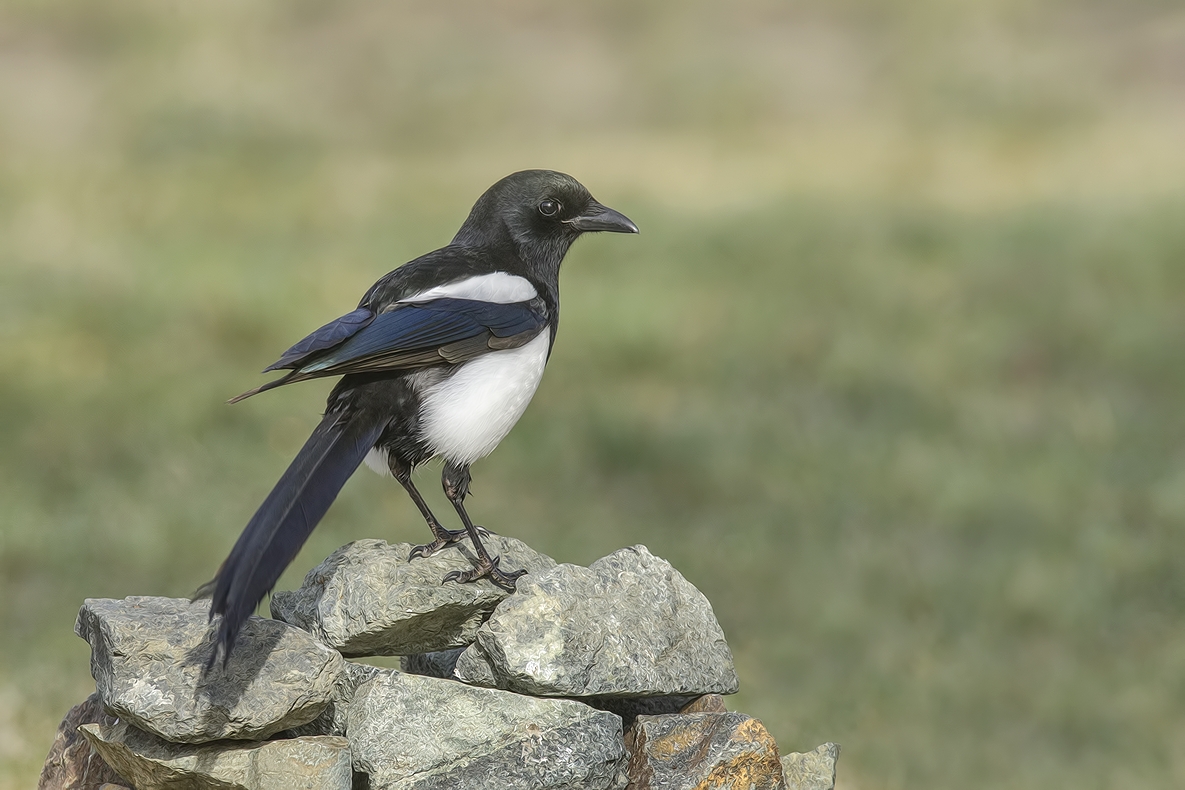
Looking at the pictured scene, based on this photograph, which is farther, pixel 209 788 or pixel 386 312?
pixel 386 312

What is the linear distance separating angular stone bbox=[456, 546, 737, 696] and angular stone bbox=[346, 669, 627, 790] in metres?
0.10

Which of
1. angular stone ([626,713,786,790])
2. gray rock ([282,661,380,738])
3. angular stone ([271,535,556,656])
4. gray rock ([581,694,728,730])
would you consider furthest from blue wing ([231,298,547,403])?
angular stone ([626,713,786,790])

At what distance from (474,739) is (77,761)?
153 centimetres

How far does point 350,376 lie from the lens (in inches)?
192

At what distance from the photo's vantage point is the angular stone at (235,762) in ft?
13.8

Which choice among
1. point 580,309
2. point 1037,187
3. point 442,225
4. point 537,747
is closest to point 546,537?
point 580,309

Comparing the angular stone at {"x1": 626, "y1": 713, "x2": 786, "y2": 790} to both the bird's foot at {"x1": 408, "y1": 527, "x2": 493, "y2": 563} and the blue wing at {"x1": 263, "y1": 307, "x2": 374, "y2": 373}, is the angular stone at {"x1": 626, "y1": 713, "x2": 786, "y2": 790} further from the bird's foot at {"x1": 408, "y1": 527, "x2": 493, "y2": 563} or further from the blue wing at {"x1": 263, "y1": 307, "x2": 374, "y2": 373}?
the blue wing at {"x1": 263, "y1": 307, "x2": 374, "y2": 373}

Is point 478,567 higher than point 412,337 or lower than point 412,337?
lower

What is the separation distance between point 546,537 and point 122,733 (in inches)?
206

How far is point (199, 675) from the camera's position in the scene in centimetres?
408

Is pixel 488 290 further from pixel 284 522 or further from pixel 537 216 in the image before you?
pixel 284 522

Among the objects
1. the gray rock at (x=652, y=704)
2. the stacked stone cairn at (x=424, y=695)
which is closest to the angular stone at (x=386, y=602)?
the stacked stone cairn at (x=424, y=695)

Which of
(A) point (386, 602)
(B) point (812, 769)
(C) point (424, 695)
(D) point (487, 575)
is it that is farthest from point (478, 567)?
(B) point (812, 769)

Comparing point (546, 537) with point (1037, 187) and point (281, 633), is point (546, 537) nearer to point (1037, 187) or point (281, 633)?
point (281, 633)
